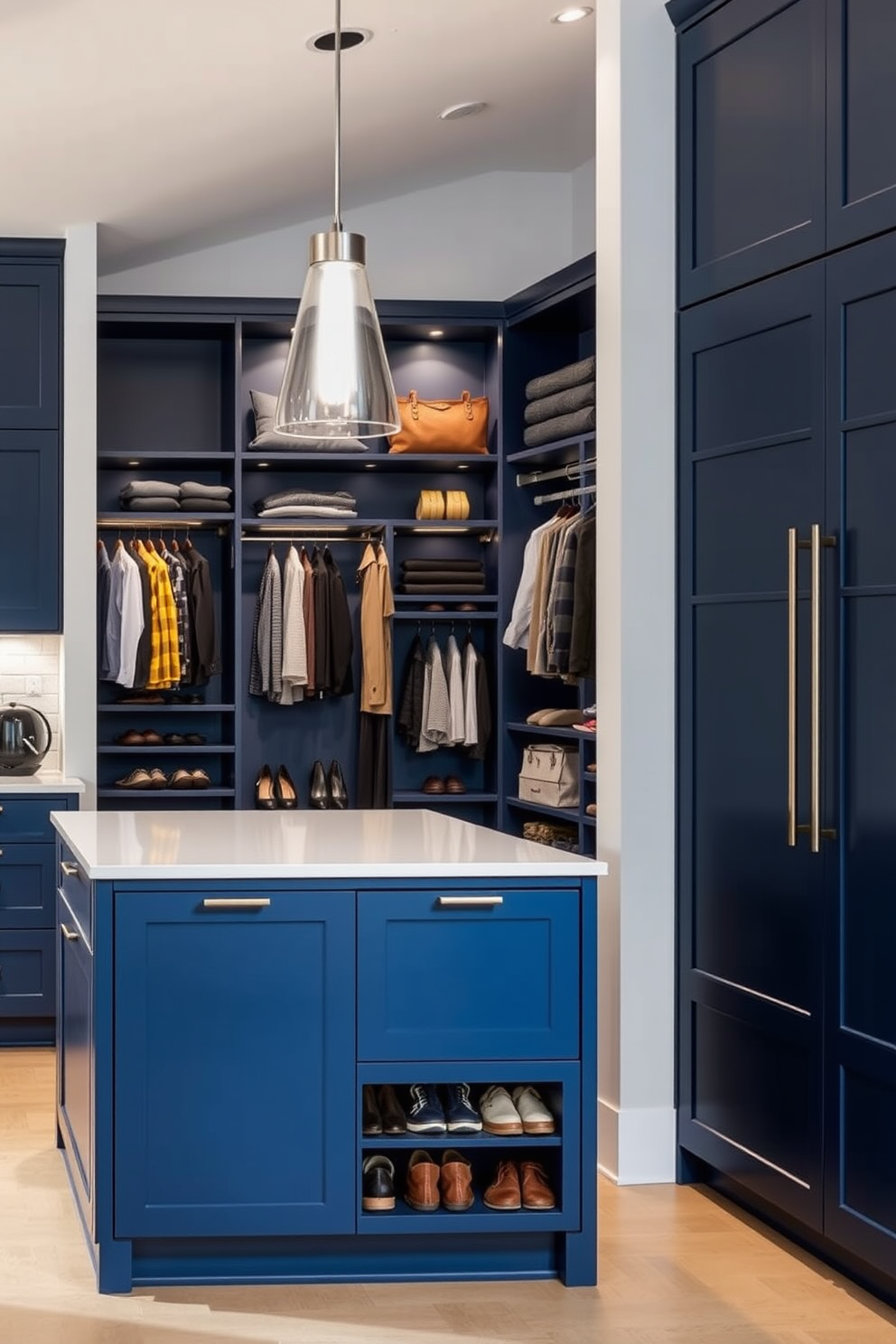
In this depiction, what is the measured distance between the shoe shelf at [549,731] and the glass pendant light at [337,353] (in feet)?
8.69

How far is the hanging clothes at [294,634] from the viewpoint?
6.66 m

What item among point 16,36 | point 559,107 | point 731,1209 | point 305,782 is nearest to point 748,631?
point 731,1209

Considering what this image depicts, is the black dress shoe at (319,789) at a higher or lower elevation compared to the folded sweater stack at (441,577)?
lower

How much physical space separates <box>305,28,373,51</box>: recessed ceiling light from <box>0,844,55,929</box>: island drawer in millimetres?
2843

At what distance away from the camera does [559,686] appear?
22.5 feet

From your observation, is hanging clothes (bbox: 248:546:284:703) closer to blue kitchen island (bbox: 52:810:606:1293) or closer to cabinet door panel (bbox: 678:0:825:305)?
Result: cabinet door panel (bbox: 678:0:825:305)

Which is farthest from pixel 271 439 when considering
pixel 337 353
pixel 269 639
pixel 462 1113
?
pixel 462 1113

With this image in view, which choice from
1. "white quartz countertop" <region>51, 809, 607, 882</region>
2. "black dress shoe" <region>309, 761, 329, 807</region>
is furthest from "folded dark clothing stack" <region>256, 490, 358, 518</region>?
"white quartz countertop" <region>51, 809, 607, 882</region>

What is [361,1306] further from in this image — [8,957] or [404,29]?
[404,29]

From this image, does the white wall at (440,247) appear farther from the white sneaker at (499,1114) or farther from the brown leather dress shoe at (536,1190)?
the brown leather dress shoe at (536,1190)

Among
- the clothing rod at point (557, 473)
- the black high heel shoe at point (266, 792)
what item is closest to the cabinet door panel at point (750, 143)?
the clothing rod at point (557, 473)

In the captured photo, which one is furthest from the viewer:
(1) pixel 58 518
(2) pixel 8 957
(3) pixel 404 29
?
(1) pixel 58 518

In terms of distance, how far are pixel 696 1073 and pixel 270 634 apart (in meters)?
3.16

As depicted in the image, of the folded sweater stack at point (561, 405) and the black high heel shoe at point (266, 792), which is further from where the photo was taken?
the black high heel shoe at point (266, 792)
